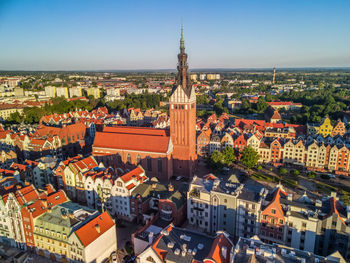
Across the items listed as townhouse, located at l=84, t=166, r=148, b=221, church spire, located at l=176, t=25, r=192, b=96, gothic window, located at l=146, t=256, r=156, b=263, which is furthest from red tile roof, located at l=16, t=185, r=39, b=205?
church spire, located at l=176, t=25, r=192, b=96

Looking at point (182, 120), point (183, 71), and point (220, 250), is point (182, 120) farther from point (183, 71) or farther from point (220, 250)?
point (220, 250)

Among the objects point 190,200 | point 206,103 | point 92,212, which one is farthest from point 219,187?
point 206,103

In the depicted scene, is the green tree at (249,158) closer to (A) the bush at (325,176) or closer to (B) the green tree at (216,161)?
(B) the green tree at (216,161)

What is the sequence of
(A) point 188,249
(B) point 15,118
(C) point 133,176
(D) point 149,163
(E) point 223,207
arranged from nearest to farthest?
(A) point 188,249 < (E) point 223,207 < (C) point 133,176 < (D) point 149,163 < (B) point 15,118

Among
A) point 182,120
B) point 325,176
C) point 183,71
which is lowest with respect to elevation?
point 325,176

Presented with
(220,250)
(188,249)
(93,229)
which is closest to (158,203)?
(93,229)

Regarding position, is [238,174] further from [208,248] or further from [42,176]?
[42,176]
